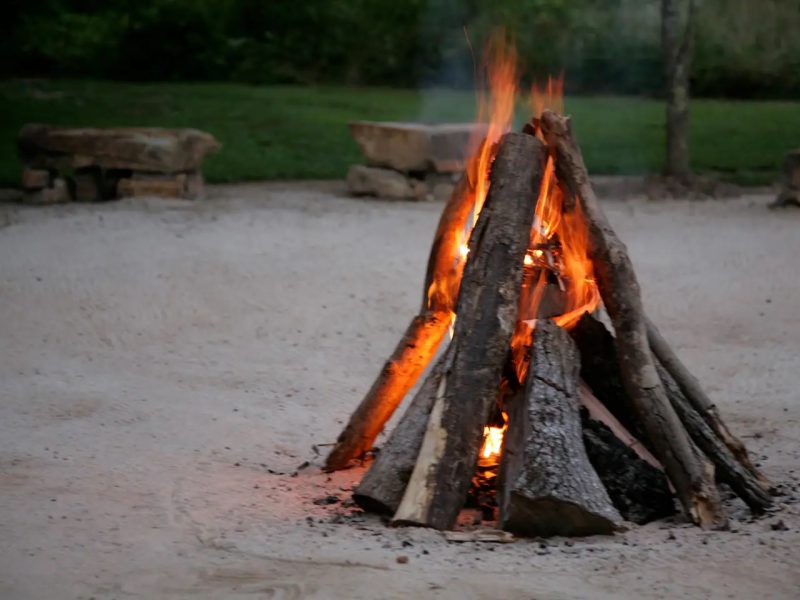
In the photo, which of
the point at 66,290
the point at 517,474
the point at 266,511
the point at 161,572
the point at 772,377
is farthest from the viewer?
the point at 66,290

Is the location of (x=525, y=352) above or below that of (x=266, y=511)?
above

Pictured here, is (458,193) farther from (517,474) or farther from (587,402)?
(517,474)

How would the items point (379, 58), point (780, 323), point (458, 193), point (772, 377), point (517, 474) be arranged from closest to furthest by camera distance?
point (517, 474) → point (458, 193) → point (772, 377) → point (780, 323) → point (379, 58)

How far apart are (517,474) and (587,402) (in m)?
0.74

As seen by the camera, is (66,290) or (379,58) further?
(379,58)

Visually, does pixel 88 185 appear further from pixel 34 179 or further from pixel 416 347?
pixel 416 347

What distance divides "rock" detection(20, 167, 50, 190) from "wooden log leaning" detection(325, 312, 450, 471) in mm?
8118

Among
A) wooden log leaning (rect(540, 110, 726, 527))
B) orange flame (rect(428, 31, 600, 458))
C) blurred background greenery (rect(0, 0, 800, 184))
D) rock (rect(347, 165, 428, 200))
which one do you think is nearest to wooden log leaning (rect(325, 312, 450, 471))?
orange flame (rect(428, 31, 600, 458))

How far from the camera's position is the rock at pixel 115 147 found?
42.9 feet

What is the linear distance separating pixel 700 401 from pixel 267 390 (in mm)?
2889

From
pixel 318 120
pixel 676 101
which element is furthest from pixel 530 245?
pixel 318 120

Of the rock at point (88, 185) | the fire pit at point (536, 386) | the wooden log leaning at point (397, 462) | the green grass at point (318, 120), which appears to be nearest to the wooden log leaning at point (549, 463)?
the fire pit at point (536, 386)

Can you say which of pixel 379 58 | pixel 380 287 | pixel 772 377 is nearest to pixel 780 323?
pixel 772 377

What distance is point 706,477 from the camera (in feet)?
17.3
